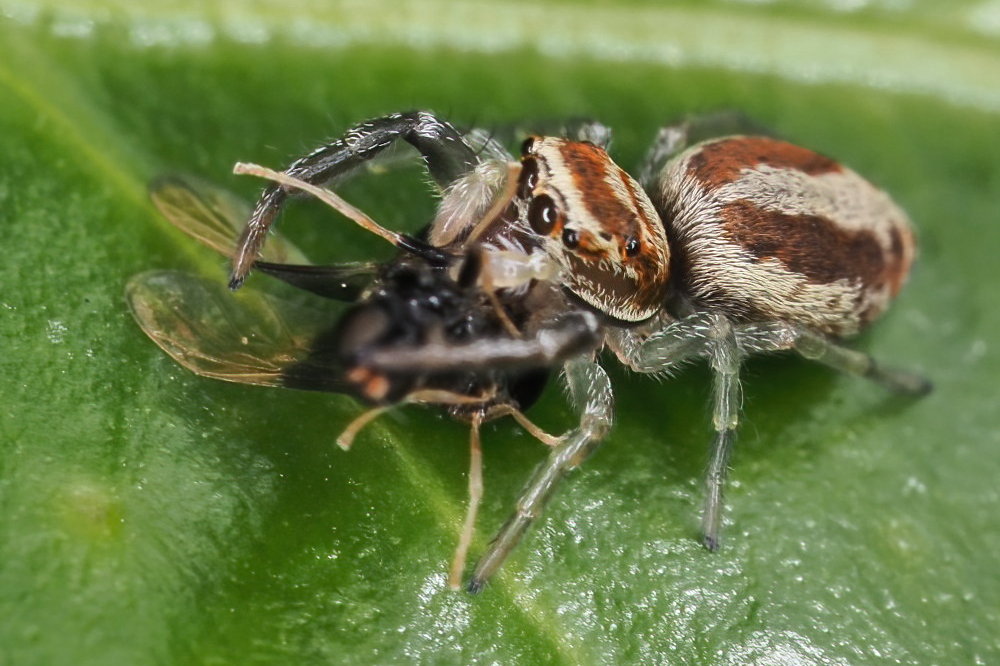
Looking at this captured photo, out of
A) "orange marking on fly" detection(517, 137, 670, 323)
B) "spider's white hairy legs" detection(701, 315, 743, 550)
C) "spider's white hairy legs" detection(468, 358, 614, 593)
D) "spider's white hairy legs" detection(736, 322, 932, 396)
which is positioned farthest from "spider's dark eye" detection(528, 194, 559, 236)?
"spider's white hairy legs" detection(736, 322, 932, 396)

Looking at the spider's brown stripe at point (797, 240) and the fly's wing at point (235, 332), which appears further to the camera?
the spider's brown stripe at point (797, 240)

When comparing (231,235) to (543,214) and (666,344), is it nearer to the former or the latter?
(543,214)

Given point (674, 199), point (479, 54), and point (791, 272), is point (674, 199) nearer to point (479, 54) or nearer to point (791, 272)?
point (791, 272)

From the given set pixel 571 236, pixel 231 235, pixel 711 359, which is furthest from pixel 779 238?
pixel 231 235

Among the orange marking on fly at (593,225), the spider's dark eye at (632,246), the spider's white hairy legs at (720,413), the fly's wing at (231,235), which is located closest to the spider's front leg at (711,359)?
the spider's white hairy legs at (720,413)

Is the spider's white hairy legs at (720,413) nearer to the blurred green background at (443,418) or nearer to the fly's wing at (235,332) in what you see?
the blurred green background at (443,418)

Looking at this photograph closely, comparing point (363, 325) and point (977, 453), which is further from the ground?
point (363, 325)

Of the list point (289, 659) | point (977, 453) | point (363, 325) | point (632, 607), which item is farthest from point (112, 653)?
point (977, 453)
